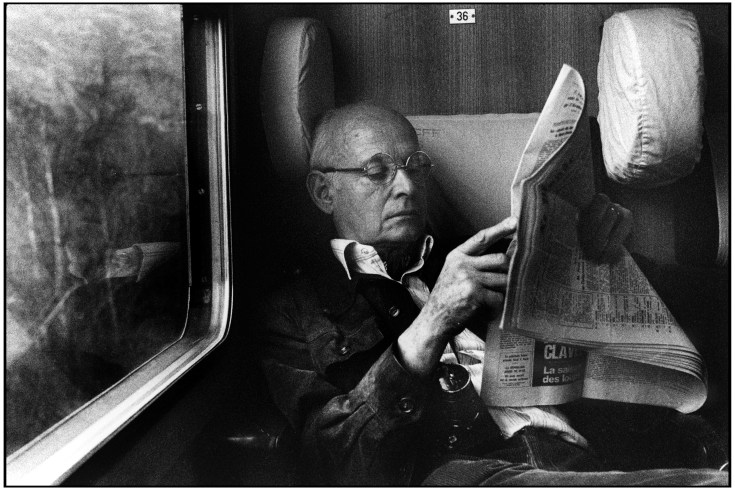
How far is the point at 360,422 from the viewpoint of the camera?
129 centimetres

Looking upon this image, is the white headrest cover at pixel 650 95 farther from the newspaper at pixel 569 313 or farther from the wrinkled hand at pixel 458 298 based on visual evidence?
the wrinkled hand at pixel 458 298

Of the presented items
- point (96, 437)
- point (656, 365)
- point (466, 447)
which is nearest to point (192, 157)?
Answer: point (96, 437)

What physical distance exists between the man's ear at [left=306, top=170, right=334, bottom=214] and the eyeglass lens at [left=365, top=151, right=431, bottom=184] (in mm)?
88

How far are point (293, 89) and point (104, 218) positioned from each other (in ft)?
1.45

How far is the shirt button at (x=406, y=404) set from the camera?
1289 millimetres

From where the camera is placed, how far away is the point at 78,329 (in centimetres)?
107

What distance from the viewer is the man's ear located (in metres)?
1.30

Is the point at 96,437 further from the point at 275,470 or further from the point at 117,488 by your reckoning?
the point at 275,470

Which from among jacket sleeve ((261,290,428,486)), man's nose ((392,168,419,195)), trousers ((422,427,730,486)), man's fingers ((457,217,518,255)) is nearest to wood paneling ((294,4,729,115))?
man's nose ((392,168,419,195))

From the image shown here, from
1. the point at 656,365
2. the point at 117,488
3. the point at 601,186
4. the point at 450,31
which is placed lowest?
the point at 117,488

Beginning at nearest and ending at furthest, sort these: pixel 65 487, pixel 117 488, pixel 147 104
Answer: pixel 65 487 < pixel 117 488 < pixel 147 104

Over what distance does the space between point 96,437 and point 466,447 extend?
0.71m

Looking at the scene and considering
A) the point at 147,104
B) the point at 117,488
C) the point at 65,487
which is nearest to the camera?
the point at 65,487

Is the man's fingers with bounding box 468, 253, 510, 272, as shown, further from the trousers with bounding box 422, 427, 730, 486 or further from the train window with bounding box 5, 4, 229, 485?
the train window with bounding box 5, 4, 229, 485
